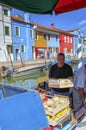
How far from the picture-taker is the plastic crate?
284 cm

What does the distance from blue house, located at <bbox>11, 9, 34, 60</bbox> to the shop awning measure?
92.9ft

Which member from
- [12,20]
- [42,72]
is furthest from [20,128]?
[12,20]

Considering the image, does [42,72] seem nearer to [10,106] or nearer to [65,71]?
[65,71]

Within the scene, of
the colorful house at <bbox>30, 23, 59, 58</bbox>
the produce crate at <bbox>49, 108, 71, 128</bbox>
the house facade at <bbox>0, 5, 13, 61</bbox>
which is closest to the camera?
the produce crate at <bbox>49, 108, 71, 128</bbox>

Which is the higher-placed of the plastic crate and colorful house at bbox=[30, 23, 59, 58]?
colorful house at bbox=[30, 23, 59, 58]

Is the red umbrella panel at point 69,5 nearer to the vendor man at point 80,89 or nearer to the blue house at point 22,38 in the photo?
the vendor man at point 80,89

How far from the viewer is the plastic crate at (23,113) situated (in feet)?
9.32

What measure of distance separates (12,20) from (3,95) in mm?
29604

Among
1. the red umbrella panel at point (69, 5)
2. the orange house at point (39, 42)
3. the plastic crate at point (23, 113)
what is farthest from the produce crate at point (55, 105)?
the orange house at point (39, 42)

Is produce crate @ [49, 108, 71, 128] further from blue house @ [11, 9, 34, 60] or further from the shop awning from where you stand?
blue house @ [11, 9, 34, 60]

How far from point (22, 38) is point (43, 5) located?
102 ft

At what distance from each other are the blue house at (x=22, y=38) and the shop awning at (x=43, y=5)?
28.3 meters

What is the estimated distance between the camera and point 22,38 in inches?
1374

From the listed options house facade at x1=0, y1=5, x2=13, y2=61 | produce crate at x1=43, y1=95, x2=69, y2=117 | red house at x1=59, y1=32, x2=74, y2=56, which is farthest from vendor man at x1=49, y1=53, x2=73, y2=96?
red house at x1=59, y1=32, x2=74, y2=56
